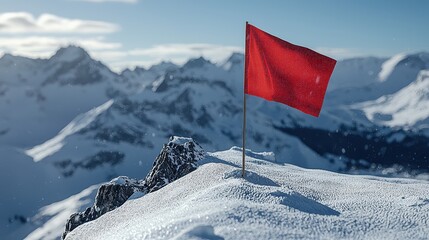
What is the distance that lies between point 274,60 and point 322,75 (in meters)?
1.68

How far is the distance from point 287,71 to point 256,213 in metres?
5.22

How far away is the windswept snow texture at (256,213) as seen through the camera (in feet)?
39.5

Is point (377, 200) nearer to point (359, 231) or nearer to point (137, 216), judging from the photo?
point (359, 231)

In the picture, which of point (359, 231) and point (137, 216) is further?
point (137, 216)

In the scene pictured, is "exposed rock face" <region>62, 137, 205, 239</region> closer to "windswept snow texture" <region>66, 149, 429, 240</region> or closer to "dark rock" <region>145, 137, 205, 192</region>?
"dark rock" <region>145, 137, 205, 192</region>

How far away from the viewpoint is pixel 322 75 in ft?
50.7

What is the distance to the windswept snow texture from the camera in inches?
474

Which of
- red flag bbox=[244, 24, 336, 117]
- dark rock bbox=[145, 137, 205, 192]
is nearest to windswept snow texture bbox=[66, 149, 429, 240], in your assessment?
red flag bbox=[244, 24, 336, 117]

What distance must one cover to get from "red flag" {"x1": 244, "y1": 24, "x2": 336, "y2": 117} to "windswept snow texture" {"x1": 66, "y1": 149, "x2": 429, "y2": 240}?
3157 millimetres

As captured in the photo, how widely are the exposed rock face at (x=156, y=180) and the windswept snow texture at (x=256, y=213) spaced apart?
7.16 m

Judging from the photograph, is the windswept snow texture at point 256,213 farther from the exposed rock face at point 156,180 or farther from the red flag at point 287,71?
the exposed rock face at point 156,180

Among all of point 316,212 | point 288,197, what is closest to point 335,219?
point 316,212

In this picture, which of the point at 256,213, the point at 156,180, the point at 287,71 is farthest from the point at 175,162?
the point at 256,213

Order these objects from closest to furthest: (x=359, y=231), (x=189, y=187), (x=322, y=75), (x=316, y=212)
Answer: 1. (x=359, y=231)
2. (x=316, y=212)
3. (x=322, y=75)
4. (x=189, y=187)
